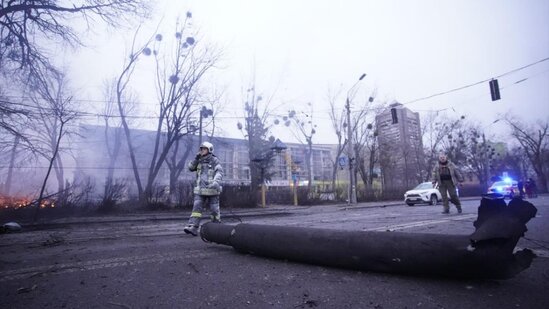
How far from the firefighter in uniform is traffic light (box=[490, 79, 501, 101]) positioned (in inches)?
669

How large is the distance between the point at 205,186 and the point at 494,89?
57.4 feet

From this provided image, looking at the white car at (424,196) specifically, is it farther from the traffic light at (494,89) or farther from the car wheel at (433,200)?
the traffic light at (494,89)

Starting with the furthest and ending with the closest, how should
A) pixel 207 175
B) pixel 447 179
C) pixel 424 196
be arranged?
1. pixel 424 196
2. pixel 447 179
3. pixel 207 175

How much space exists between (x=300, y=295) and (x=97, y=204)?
12.7m

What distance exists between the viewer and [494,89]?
15969 mm

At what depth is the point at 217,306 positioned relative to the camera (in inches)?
81.3

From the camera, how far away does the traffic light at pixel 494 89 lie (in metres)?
15.9

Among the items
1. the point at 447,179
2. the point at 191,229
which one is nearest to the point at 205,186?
the point at 191,229

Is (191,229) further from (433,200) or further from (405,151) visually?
(405,151)

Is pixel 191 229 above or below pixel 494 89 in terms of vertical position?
below

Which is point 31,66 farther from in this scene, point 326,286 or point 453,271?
point 453,271

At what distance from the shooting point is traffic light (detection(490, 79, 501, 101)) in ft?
52.1

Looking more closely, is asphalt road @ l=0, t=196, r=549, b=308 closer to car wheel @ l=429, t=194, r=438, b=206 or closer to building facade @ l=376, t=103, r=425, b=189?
car wheel @ l=429, t=194, r=438, b=206

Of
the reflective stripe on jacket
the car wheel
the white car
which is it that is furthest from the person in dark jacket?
the car wheel
